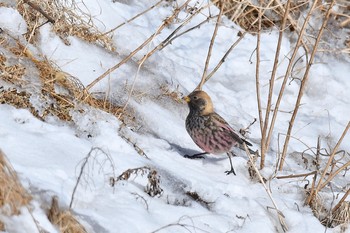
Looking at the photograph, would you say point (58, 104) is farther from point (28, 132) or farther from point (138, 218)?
point (138, 218)

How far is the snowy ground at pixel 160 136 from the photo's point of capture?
3.74 meters

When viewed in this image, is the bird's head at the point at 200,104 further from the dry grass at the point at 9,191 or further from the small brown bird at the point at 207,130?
the dry grass at the point at 9,191

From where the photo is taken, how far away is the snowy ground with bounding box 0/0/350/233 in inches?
147

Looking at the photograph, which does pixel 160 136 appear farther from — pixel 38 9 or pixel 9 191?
pixel 9 191

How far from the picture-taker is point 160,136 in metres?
5.25

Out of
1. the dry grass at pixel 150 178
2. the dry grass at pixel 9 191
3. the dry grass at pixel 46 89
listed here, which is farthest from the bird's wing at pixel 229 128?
the dry grass at pixel 9 191

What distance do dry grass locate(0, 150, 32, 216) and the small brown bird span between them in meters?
2.00

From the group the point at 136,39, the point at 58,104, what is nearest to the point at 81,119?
the point at 58,104

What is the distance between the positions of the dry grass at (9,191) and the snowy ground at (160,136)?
2.1 inches

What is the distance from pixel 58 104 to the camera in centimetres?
479

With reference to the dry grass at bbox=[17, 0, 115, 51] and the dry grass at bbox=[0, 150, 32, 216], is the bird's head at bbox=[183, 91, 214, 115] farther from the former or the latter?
the dry grass at bbox=[0, 150, 32, 216]

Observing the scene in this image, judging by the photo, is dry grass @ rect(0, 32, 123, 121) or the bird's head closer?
dry grass @ rect(0, 32, 123, 121)

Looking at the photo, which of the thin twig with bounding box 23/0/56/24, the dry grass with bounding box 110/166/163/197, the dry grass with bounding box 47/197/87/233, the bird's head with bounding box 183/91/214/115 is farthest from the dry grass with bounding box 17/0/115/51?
the dry grass with bounding box 47/197/87/233

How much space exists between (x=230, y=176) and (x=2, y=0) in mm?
2116
